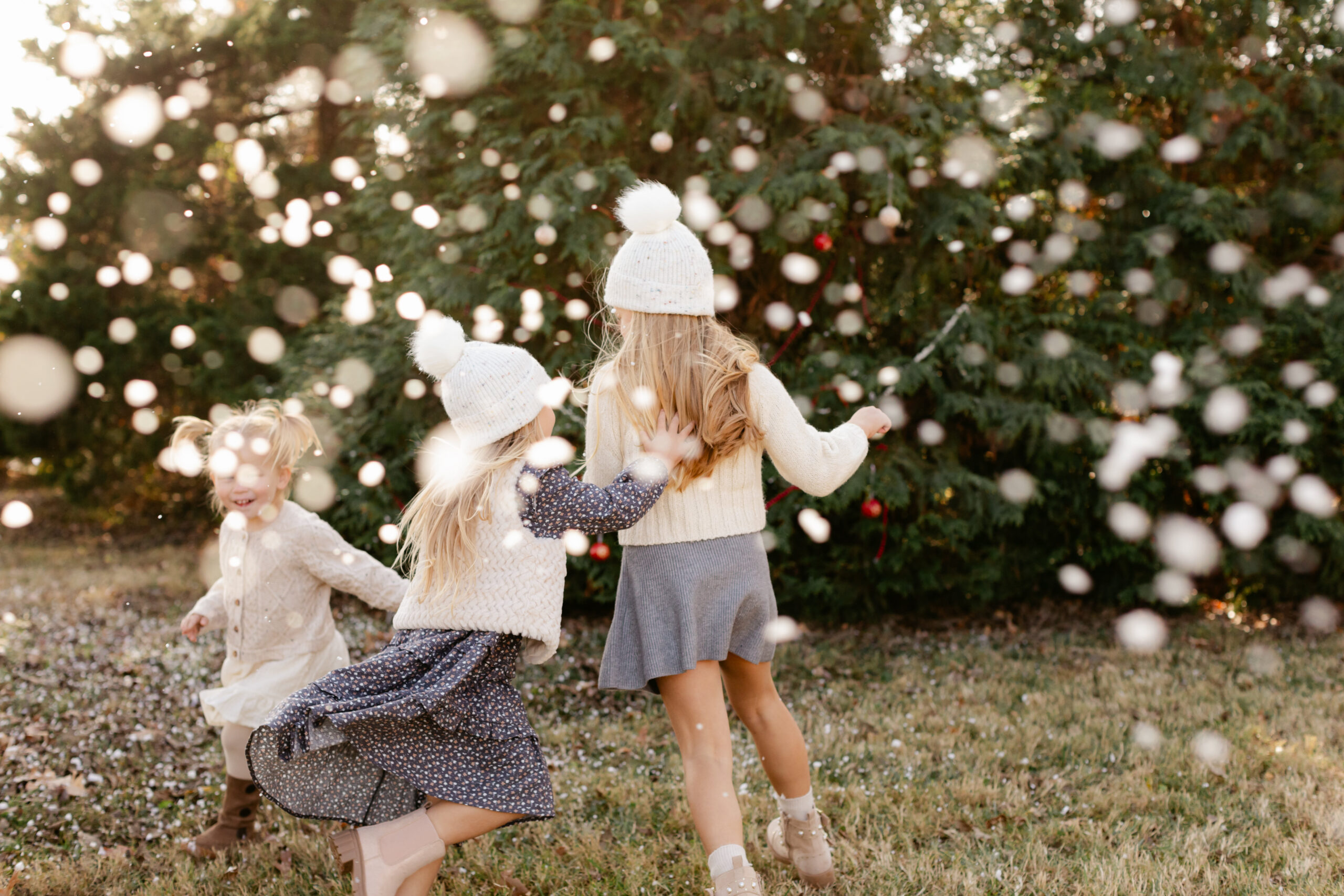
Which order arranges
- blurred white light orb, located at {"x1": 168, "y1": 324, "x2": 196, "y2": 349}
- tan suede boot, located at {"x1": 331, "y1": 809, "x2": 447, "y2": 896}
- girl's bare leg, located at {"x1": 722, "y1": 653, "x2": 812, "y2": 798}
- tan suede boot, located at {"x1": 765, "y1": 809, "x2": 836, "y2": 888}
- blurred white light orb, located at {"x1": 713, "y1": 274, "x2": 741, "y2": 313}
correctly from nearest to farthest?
tan suede boot, located at {"x1": 331, "y1": 809, "x2": 447, "y2": 896} < girl's bare leg, located at {"x1": 722, "y1": 653, "x2": 812, "y2": 798} < tan suede boot, located at {"x1": 765, "y1": 809, "x2": 836, "y2": 888} < blurred white light orb, located at {"x1": 713, "y1": 274, "x2": 741, "y2": 313} < blurred white light orb, located at {"x1": 168, "y1": 324, "x2": 196, "y2": 349}

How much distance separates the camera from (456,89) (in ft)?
18.0

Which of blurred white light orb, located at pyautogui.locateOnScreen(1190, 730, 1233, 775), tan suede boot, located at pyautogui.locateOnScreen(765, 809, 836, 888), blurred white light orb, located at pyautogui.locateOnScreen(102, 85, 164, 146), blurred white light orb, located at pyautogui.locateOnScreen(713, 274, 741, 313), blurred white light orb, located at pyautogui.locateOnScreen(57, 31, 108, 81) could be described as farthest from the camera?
blurred white light orb, located at pyautogui.locateOnScreen(102, 85, 164, 146)

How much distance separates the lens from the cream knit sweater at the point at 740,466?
8.39 feet

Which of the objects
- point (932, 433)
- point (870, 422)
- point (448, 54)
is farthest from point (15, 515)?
point (870, 422)

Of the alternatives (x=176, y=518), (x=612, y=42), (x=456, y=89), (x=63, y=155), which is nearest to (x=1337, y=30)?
(x=612, y=42)

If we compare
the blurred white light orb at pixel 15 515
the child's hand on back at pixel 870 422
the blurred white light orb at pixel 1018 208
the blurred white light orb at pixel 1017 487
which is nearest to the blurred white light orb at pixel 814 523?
the blurred white light orb at pixel 1017 487

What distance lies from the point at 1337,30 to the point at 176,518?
38.3ft

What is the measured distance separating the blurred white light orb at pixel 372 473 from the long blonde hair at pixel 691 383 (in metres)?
3.53

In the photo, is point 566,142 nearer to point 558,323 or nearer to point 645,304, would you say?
point 558,323

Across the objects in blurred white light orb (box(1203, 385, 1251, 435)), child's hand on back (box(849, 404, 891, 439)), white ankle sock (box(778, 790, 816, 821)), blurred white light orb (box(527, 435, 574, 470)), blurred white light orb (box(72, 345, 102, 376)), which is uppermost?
blurred white light orb (box(527, 435, 574, 470))

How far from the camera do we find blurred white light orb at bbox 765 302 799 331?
564cm

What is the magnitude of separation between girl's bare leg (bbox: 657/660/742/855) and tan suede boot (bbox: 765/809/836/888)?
14.2 inches

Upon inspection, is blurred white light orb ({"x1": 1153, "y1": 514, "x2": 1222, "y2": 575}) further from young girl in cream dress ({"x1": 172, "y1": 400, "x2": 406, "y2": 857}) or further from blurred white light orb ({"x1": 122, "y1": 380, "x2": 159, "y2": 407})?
blurred white light orb ({"x1": 122, "y1": 380, "x2": 159, "y2": 407})

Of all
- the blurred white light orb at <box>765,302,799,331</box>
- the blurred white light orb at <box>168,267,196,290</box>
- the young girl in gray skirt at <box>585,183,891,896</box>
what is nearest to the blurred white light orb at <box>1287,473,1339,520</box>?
the blurred white light orb at <box>765,302,799,331</box>
